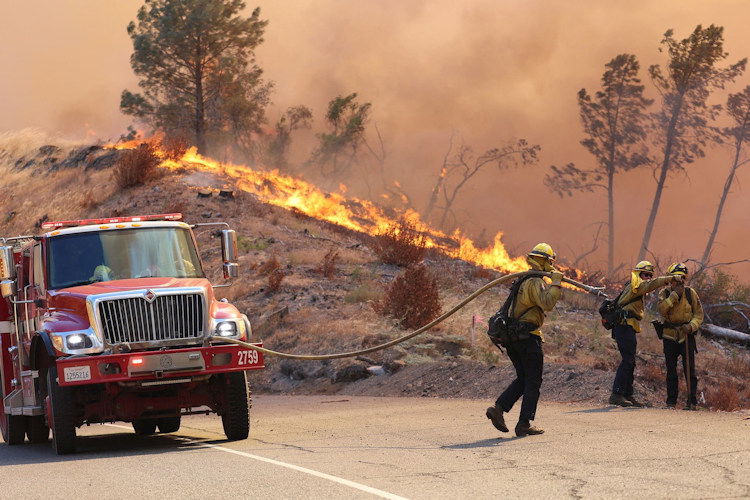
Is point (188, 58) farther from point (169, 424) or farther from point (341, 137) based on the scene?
point (169, 424)

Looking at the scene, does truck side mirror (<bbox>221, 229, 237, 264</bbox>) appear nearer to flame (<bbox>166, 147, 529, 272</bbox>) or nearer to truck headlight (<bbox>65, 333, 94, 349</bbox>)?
truck headlight (<bbox>65, 333, 94, 349</bbox>)

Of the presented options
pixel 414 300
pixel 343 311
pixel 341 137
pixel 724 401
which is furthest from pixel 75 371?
pixel 341 137

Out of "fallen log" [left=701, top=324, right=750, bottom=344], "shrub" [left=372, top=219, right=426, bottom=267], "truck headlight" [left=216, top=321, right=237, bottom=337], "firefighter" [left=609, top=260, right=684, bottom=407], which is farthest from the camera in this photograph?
"shrub" [left=372, top=219, right=426, bottom=267]

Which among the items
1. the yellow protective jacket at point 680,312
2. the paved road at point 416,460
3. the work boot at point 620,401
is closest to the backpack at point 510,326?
the paved road at point 416,460

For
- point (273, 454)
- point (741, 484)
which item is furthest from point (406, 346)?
point (741, 484)

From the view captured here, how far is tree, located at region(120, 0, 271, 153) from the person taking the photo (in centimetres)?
5706

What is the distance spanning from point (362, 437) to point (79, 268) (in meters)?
3.82

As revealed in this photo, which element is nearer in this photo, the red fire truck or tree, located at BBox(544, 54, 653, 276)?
the red fire truck

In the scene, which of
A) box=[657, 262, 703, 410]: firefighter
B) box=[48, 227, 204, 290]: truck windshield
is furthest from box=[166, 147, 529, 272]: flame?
box=[48, 227, 204, 290]: truck windshield

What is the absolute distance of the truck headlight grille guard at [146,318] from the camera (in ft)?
39.7

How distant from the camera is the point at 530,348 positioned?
11.7 m

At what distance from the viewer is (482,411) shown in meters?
15.6

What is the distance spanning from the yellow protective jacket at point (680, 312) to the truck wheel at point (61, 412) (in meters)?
7.92

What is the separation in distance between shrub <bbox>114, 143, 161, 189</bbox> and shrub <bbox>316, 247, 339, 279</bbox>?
1318 cm
